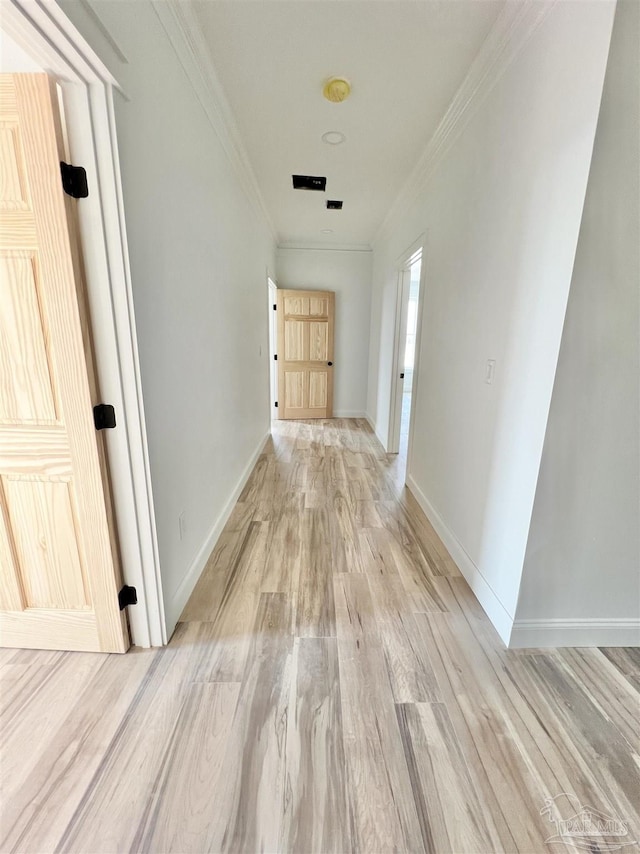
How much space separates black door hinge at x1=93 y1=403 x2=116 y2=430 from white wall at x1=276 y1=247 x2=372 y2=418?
438cm

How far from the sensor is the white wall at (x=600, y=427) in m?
1.05

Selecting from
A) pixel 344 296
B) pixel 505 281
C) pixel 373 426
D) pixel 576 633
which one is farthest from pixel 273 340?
pixel 576 633

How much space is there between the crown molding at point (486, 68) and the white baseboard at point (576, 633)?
2.36m

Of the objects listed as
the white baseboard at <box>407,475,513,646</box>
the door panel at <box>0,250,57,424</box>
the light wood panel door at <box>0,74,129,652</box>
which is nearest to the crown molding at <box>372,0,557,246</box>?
the light wood panel door at <box>0,74,129,652</box>

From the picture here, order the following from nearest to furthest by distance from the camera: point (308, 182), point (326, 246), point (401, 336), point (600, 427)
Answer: point (600, 427) → point (308, 182) → point (401, 336) → point (326, 246)

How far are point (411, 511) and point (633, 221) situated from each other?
1.99 meters

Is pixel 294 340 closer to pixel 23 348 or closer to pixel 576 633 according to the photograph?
→ pixel 23 348

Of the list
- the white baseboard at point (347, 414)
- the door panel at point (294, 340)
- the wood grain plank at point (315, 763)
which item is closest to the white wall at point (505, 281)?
the wood grain plank at point (315, 763)

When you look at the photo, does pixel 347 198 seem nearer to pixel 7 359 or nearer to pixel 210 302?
pixel 210 302

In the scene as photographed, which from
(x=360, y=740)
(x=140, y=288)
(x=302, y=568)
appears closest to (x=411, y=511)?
(x=302, y=568)

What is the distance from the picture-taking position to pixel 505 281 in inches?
60.6

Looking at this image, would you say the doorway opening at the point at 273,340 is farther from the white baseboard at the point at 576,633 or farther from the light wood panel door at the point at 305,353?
the white baseboard at the point at 576,633

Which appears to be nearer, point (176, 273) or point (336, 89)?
point (176, 273)

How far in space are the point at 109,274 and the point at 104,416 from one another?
463mm
